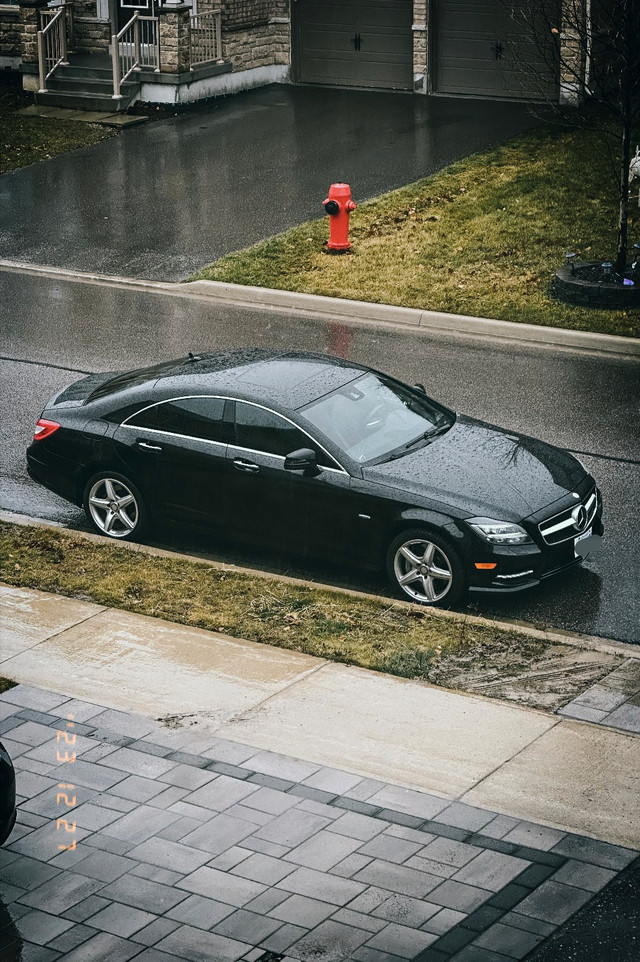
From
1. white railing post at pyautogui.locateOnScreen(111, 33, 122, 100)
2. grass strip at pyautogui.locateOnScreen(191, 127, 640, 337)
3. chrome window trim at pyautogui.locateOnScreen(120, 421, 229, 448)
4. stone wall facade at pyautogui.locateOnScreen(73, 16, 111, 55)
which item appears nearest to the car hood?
chrome window trim at pyautogui.locateOnScreen(120, 421, 229, 448)

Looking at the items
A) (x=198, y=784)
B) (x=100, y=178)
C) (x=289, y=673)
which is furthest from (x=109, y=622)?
(x=100, y=178)

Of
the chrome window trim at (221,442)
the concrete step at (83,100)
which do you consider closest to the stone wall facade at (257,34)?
the concrete step at (83,100)

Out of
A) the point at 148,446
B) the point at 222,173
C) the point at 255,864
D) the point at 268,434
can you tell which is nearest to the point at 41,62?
the point at 222,173

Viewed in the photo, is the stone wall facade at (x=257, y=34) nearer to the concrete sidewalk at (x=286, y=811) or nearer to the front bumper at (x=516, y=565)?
the front bumper at (x=516, y=565)

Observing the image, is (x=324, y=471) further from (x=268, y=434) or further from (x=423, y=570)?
(x=423, y=570)

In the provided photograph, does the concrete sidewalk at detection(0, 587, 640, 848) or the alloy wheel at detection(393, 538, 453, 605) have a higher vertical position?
the alloy wheel at detection(393, 538, 453, 605)

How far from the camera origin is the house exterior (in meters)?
28.9

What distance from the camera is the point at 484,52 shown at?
29516 mm

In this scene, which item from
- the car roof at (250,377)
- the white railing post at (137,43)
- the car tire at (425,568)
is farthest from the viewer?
the white railing post at (137,43)

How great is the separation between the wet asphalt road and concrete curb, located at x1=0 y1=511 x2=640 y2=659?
0.18 m

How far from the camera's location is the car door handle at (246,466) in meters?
11.1

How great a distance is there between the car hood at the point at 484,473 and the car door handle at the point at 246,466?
0.91 m

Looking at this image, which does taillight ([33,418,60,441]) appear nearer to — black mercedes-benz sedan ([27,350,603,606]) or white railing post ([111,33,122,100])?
black mercedes-benz sedan ([27,350,603,606])

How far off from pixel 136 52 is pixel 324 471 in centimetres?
2033
